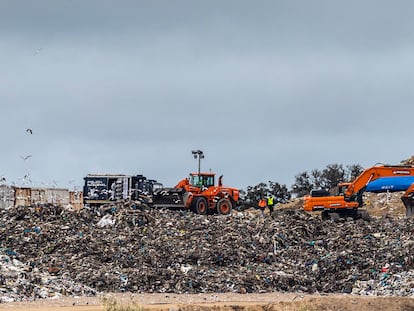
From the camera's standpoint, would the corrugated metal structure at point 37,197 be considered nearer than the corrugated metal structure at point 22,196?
Yes

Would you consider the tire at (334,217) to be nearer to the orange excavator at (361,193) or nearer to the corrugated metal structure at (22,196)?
the orange excavator at (361,193)

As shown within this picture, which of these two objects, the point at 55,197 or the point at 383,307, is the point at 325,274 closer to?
the point at 383,307

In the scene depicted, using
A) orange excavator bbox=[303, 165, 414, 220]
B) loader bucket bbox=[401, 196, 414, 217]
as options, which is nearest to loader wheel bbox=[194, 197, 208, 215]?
orange excavator bbox=[303, 165, 414, 220]

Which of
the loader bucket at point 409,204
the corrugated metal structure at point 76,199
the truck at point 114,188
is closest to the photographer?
the loader bucket at point 409,204

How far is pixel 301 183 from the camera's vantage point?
183 ft

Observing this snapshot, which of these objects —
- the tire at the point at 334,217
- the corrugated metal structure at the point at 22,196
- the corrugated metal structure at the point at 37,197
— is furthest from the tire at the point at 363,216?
the corrugated metal structure at the point at 22,196

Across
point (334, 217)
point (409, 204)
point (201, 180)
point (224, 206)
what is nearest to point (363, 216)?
point (334, 217)

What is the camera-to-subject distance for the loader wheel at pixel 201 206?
32.2 m

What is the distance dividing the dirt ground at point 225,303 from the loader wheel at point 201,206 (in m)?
13.4

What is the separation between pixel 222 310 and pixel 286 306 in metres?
1.19

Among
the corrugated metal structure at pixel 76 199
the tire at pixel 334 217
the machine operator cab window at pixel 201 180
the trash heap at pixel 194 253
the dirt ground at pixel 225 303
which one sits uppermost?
the machine operator cab window at pixel 201 180

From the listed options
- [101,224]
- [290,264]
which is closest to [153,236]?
[101,224]

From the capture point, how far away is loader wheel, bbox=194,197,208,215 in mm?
32188

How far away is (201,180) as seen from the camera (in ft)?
110
